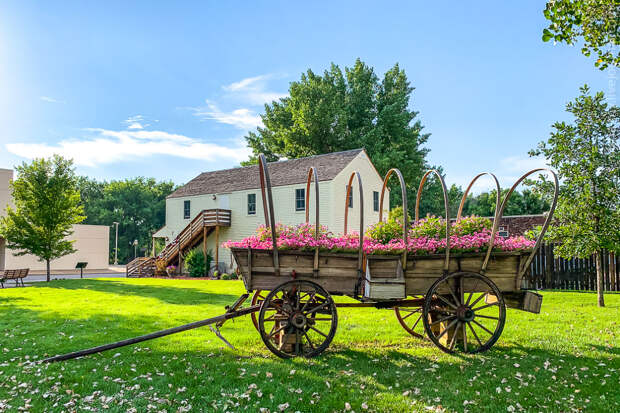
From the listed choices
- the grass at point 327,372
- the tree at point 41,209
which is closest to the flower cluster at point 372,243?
the grass at point 327,372

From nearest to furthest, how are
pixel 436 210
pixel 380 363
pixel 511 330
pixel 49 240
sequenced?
pixel 380 363, pixel 511 330, pixel 49 240, pixel 436 210

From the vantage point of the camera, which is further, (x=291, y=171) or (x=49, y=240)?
(x=291, y=171)

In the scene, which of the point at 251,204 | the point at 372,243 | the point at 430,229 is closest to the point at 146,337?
the point at 372,243

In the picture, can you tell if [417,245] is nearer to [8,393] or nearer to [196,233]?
[8,393]

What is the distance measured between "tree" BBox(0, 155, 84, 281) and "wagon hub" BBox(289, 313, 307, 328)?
2055 centimetres

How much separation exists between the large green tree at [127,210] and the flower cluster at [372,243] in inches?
2420

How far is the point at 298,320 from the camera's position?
6090 millimetres

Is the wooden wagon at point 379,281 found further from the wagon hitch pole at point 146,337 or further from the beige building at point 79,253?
the beige building at point 79,253

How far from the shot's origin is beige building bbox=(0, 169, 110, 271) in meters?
32.2

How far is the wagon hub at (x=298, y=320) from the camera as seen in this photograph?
607 cm

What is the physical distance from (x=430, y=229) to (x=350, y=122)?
1295 inches

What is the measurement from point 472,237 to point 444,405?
2.77 meters

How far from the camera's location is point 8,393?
197 inches

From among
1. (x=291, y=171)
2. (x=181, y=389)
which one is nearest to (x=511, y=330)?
(x=181, y=389)
